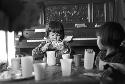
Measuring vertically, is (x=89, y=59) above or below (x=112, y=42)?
below

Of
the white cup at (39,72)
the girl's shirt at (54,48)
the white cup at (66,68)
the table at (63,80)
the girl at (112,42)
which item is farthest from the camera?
the girl's shirt at (54,48)

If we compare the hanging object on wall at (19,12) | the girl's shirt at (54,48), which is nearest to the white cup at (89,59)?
the girl's shirt at (54,48)

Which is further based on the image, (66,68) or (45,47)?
(45,47)

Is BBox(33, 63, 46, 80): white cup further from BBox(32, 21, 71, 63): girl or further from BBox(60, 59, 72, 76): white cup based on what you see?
BBox(32, 21, 71, 63): girl

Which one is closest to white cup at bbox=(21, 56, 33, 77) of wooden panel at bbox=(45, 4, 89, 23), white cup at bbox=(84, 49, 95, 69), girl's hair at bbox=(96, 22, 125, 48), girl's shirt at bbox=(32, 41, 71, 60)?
white cup at bbox=(84, 49, 95, 69)

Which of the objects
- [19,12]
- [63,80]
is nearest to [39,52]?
[63,80]

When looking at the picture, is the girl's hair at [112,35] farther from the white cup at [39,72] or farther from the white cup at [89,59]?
the white cup at [39,72]

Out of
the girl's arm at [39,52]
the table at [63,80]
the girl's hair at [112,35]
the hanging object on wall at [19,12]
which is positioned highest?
the hanging object on wall at [19,12]

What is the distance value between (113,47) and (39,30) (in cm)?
235

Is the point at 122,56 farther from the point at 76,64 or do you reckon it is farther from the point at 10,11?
the point at 10,11

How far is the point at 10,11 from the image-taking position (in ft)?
Result: 3.59

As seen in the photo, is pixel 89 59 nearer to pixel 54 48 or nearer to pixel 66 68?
pixel 66 68

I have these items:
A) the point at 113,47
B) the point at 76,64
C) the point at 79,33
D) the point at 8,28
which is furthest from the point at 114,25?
the point at 79,33

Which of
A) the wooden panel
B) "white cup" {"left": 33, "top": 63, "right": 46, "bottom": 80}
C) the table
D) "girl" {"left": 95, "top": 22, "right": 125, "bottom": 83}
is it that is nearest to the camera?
the table
